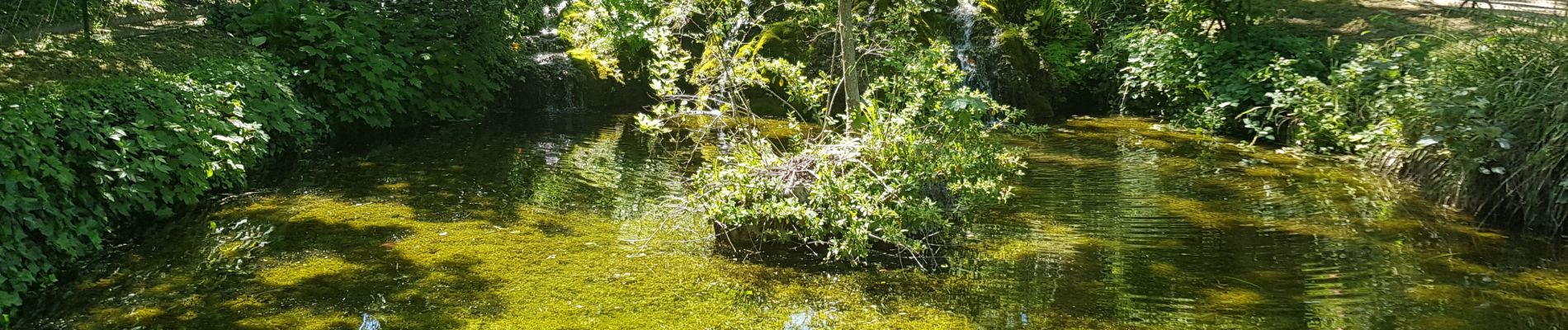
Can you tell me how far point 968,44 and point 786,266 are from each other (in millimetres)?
7744

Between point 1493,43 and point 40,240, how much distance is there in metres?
9.73

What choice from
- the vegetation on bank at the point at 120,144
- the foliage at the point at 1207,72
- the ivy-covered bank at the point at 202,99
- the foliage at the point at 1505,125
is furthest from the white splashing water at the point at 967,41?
the vegetation on bank at the point at 120,144

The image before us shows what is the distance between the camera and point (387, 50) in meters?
10.3

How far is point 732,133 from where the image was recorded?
6.39 metres

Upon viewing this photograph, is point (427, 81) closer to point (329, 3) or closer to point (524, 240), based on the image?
point (329, 3)

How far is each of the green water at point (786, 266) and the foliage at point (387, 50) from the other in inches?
68.8

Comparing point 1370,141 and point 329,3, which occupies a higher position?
point 329,3

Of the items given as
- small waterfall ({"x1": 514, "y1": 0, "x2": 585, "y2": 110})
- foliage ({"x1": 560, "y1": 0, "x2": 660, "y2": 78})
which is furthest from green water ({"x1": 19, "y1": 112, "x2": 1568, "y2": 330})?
small waterfall ({"x1": 514, "y1": 0, "x2": 585, "y2": 110})

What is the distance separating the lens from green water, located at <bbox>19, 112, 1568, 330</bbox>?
15.6 ft

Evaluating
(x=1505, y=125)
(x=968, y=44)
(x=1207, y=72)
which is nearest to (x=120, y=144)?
(x=1505, y=125)

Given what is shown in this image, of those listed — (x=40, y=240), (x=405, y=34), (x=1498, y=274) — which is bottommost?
(x=1498, y=274)


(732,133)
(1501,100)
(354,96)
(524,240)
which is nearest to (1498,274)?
(1501,100)

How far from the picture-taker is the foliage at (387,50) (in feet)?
31.6

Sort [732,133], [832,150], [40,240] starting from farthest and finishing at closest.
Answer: [732,133] → [832,150] → [40,240]
